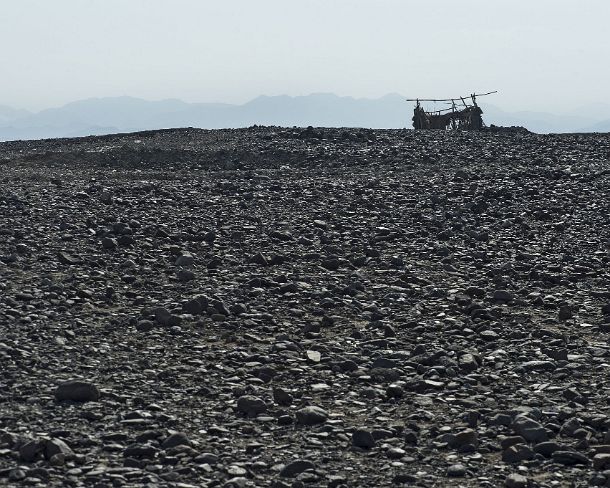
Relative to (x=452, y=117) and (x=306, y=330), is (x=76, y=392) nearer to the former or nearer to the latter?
(x=306, y=330)

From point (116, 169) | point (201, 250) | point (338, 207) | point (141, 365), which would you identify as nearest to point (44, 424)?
point (141, 365)

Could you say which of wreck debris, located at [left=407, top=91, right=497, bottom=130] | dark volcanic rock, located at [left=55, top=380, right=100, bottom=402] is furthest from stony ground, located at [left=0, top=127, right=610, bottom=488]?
wreck debris, located at [left=407, top=91, right=497, bottom=130]

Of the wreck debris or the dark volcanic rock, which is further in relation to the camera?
the wreck debris

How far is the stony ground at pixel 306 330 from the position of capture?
8391 millimetres

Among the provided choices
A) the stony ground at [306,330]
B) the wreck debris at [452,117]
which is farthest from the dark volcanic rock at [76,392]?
the wreck debris at [452,117]

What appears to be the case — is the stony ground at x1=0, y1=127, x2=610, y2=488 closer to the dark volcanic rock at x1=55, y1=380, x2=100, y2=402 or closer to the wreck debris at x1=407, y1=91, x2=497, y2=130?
the dark volcanic rock at x1=55, y1=380, x2=100, y2=402

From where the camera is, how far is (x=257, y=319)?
525 inches

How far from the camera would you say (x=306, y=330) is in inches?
502

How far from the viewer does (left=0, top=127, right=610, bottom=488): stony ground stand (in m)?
8.39

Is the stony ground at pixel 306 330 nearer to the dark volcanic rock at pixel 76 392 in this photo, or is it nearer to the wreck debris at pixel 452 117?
the dark volcanic rock at pixel 76 392

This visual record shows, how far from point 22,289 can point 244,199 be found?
31.7 feet

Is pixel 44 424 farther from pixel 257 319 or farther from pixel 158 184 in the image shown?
pixel 158 184

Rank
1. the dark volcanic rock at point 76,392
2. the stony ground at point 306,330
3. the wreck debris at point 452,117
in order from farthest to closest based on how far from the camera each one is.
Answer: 1. the wreck debris at point 452,117
2. the dark volcanic rock at point 76,392
3. the stony ground at point 306,330

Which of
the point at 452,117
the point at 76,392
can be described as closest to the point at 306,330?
the point at 76,392
